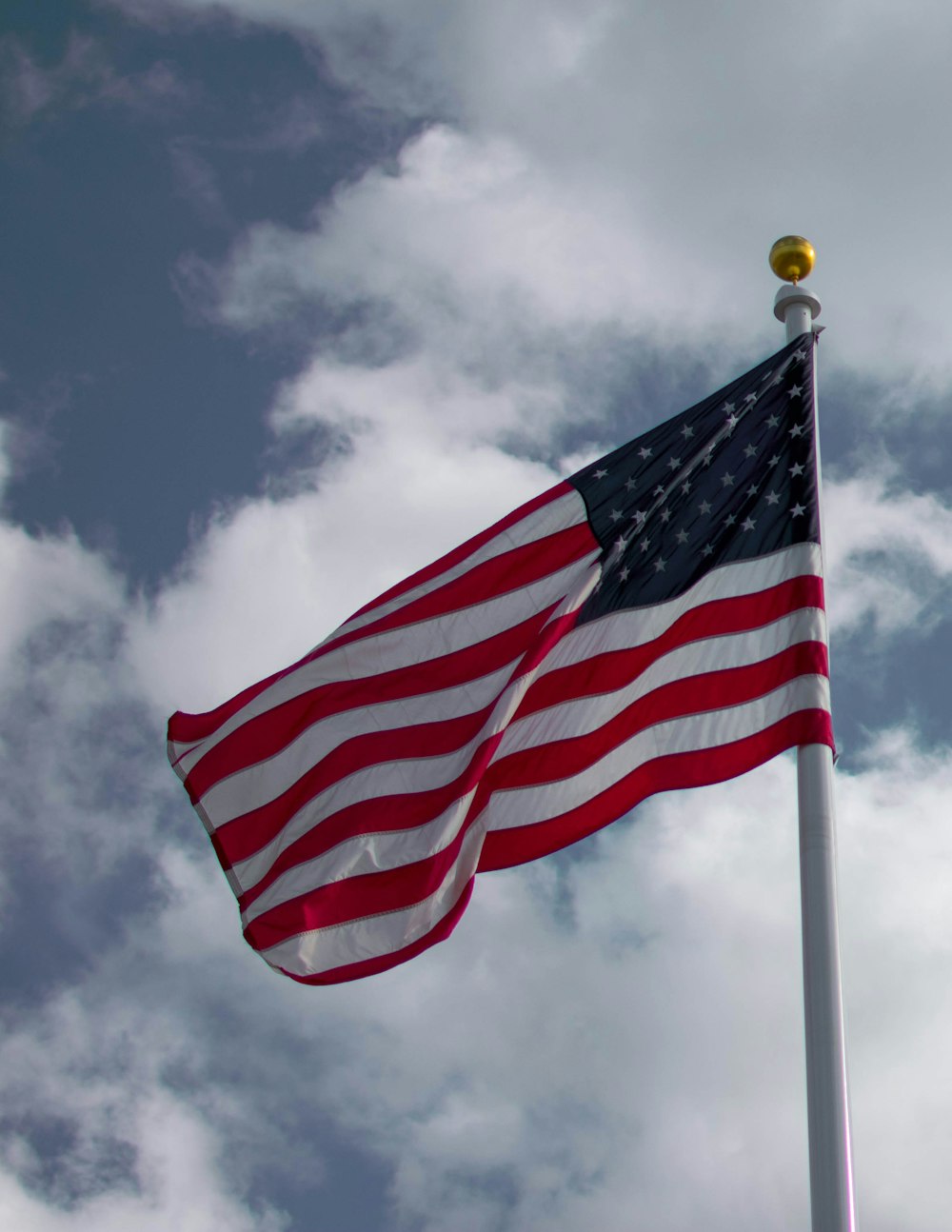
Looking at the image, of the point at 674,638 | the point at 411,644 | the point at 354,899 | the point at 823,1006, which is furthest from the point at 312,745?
the point at 823,1006

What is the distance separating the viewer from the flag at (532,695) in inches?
503

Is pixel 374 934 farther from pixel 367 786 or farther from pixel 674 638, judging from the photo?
pixel 674 638

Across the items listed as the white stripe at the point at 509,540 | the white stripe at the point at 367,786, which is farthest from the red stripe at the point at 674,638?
the white stripe at the point at 509,540

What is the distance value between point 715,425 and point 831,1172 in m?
6.75

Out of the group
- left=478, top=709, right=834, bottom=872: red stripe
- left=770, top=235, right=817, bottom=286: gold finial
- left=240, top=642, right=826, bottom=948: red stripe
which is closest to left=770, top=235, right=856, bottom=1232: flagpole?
left=478, top=709, right=834, bottom=872: red stripe

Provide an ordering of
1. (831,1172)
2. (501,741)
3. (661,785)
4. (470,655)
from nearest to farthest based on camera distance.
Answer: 1. (831,1172)
2. (661,785)
3. (501,741)
4. (470,655)

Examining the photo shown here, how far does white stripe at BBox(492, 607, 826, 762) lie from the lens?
12.5m

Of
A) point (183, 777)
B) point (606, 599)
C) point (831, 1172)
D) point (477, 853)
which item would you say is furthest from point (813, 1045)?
point (183, 777)

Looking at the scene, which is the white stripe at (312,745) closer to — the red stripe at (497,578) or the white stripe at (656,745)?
the red stripe at (497,578)

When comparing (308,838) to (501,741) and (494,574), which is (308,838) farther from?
(494,574)

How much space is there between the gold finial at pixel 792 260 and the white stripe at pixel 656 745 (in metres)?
4.17

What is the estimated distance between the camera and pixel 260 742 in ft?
48.2

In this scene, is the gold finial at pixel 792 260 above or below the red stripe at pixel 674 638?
above

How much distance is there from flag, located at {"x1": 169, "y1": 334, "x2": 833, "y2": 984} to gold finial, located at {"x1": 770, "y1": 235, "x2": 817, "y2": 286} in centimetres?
82
